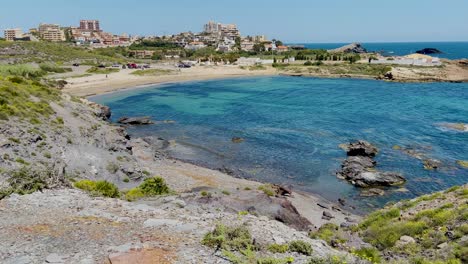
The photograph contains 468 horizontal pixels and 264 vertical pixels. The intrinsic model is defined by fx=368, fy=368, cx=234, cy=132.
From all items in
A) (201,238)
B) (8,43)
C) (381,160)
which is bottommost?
(381,160)

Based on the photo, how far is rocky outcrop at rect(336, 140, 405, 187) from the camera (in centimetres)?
3259

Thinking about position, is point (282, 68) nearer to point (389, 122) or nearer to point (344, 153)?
point (389, 122)

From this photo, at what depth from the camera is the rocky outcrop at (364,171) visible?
32.6m

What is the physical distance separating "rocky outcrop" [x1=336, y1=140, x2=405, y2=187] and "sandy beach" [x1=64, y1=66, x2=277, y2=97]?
202ft

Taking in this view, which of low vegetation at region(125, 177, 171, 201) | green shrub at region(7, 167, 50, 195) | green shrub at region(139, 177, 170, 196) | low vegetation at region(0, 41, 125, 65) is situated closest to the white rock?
green shrub at region(7, 167, 50, 195)

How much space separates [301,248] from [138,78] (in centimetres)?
10177

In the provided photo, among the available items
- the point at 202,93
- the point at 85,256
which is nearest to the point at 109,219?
the point at 85,256

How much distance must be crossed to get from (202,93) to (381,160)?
192ft

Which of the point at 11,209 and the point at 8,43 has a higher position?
the point at 8,43

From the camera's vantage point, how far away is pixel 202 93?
91.1m

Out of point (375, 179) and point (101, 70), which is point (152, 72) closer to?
point (101, 70)

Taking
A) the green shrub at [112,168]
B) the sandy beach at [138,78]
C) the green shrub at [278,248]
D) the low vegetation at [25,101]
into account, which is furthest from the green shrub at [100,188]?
the sandy beach at [138,78]

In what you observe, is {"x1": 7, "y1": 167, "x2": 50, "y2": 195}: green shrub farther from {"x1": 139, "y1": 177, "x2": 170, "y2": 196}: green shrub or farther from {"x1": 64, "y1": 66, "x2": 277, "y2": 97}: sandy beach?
{"x1": 64, "y1": 66, "x2": 277, "y2": 97}: sandy beach

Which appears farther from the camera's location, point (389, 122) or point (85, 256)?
point (389, 122)
